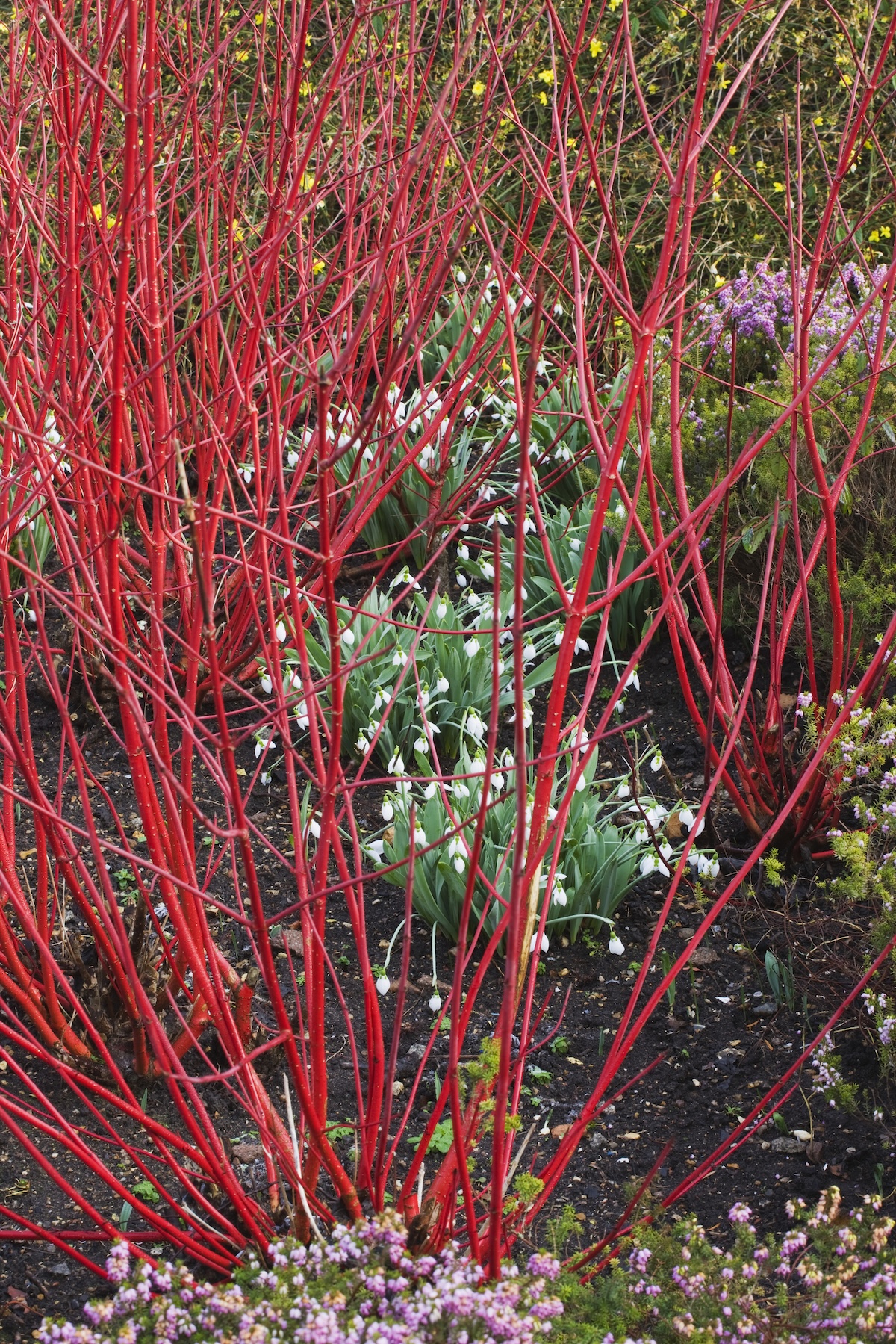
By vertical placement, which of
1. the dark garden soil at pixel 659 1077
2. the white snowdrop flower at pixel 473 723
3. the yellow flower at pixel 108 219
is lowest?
the dark garden soil at pixel 659 1077

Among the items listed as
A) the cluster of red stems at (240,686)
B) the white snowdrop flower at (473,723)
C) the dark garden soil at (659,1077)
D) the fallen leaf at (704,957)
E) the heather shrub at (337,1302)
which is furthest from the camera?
the white snowdrop flower at (473,723)

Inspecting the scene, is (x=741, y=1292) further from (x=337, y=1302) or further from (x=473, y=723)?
(x=473, y=723)

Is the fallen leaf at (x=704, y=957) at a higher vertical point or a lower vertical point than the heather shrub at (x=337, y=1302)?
lower

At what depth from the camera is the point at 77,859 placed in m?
1.63

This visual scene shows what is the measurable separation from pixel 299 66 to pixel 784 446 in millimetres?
1751

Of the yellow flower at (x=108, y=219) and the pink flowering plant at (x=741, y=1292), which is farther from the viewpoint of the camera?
the yellow flower at (x=108, y=219)

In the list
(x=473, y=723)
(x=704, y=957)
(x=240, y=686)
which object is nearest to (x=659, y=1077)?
(x=704, y=957)

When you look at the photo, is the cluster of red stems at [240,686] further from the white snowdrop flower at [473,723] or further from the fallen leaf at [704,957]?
the white snowdrop flower at [473,723]

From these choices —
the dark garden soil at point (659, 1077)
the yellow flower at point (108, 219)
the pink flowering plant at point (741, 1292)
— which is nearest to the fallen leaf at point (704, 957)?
the dark garden soil at point (659, 1077)

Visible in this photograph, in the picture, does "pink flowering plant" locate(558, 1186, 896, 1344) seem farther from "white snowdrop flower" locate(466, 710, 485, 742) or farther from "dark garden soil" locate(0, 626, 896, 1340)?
"white snowdrop flower" locate(466, 710, 485, 742)

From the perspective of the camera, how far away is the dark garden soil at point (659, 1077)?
187 centimetres

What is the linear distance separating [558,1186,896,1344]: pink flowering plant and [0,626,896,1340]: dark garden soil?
357mm

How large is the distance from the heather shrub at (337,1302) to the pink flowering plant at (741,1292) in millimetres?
119

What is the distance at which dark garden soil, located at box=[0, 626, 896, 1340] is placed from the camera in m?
1.87
